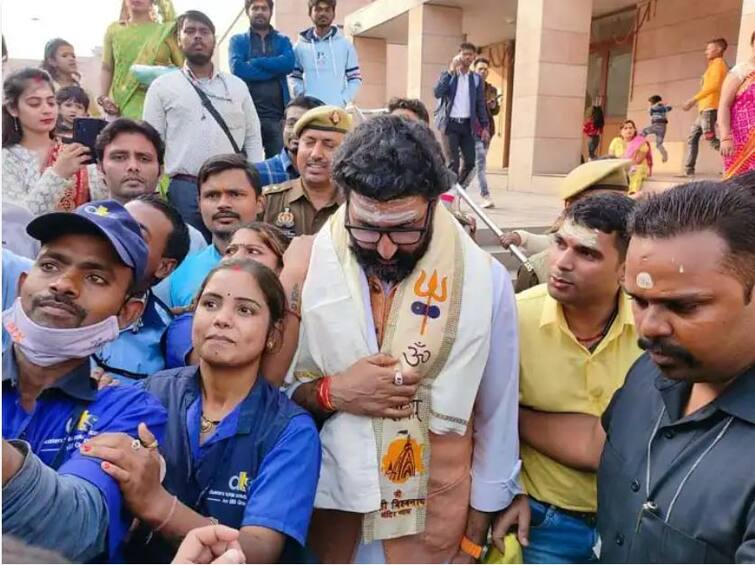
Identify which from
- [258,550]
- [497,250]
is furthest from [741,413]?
[497,250]

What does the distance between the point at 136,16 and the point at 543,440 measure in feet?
13.8

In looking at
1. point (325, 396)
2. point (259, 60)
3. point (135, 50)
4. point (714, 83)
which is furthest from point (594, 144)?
point (325, 396)

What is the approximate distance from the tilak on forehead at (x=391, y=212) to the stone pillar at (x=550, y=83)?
9.34m

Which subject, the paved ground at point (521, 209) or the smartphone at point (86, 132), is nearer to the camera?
the smartphone at point (86, 132)

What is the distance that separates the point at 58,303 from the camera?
1.58m

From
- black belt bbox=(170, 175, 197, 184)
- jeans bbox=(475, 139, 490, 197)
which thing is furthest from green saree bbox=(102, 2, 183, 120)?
jeans bbox=(475, 139, 490, 197)

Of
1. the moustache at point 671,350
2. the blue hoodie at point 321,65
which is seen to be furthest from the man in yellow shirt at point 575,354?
the blue hoodie at point 321,65

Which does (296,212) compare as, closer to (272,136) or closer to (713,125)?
(272,136)

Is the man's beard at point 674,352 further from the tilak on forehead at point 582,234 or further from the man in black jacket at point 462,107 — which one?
the man in black jacket at point 462,107

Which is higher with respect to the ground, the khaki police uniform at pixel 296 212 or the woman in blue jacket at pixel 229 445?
the khaki police uniform at pixel 296 212

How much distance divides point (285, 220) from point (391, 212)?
1.59 meters

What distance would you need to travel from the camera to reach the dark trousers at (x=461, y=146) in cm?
787

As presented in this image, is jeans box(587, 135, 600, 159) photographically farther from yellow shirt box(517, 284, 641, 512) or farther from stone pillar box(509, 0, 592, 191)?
yellow shirt box(517, 284, 641, 512)

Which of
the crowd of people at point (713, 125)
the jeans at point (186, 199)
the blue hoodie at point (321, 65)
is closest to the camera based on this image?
the jeans at point (186, 199)
